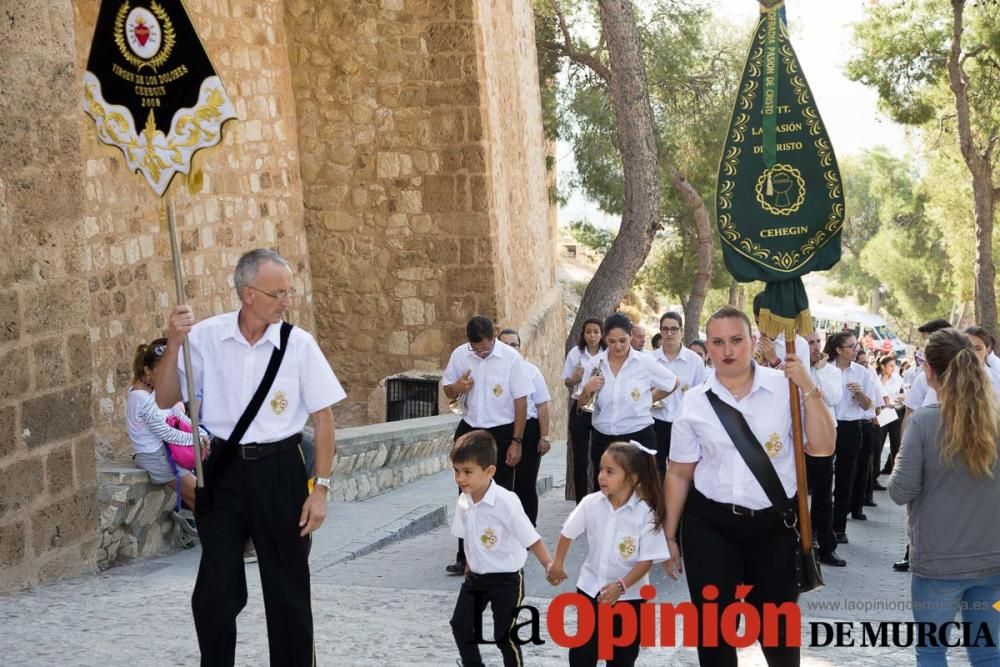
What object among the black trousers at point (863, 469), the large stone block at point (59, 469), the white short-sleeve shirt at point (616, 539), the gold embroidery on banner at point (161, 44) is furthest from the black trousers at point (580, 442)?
the gold embroidery on banner at point (161, 44)

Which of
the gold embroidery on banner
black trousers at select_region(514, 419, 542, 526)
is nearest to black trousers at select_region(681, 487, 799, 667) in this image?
the gold embroidery on banner

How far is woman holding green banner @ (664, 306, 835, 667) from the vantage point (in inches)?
193

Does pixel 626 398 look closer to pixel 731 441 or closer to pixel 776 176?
pixel 776 176

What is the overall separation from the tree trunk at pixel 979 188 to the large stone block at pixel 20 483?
19544 millimetres

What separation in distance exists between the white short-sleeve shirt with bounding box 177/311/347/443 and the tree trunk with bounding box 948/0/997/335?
66.6ft

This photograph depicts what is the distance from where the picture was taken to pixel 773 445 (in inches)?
196

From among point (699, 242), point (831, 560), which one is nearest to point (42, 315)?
point (831, 560)

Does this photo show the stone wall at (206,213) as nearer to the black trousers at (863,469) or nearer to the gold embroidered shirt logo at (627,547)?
the gold embroidered shirt logo at (627,547)

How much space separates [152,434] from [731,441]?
4260mm

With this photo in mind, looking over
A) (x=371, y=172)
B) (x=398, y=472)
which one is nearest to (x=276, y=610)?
(x=398, y=472)

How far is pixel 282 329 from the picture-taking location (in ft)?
17.0

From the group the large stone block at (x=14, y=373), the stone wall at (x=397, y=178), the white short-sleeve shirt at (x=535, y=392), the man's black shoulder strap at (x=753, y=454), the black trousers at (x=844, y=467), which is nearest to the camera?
the man's black shoulder strap at (x=753, y=454)

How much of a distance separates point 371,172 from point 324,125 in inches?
31.0

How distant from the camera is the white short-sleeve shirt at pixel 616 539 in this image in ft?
17.6
